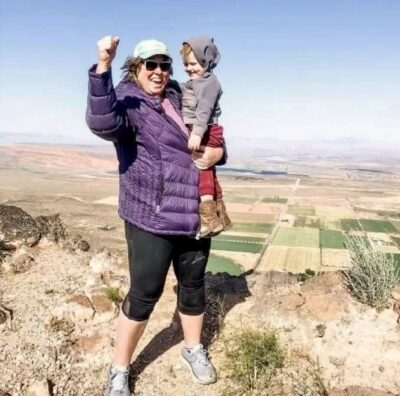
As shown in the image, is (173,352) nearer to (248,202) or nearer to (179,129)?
(179,129)

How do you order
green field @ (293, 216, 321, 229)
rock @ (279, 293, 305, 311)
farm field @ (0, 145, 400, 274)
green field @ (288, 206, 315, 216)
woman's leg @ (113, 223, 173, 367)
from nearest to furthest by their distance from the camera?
woman's leg @ (113, 223, 173, 367) → rock @ (279, 293, 305, 311) → farm field @ (0, 145, 400, 274) → green field @ (293, 216, 321, 229) → green field @ (288, 206, 315, 216)

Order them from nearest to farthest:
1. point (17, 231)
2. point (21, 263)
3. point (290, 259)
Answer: point (21, 263) < point (17, 231) < point (290, 259)

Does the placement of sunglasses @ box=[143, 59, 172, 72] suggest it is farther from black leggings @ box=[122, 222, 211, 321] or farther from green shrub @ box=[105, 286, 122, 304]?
green shrub @ box=[105, 286, 122, 304]

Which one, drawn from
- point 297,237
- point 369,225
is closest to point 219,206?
point 297,237

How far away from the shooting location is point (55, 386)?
10.4ft

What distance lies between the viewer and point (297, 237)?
40.9m

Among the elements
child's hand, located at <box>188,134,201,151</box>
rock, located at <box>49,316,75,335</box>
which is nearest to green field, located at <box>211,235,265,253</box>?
rock, located at <box>49,316,75,335</box>

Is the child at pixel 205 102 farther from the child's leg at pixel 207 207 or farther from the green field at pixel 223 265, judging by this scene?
the green field at pixel 223 265

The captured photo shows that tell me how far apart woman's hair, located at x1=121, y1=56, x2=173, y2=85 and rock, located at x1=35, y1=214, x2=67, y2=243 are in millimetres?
4180

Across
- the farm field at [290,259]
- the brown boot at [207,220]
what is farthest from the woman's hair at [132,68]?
the farm field at [290,259]

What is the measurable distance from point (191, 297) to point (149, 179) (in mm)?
1037

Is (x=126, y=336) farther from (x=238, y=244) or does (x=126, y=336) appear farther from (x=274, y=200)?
(x=274, y=200)

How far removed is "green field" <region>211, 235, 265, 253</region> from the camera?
36.0m

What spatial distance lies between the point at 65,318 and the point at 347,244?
3220 mm
